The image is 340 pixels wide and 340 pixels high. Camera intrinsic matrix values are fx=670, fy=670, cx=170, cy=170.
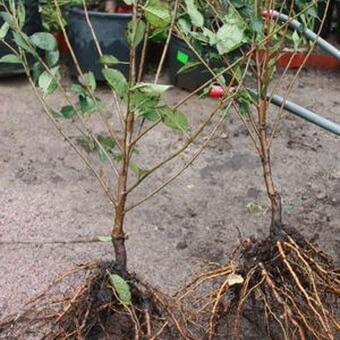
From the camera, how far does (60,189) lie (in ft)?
8.25

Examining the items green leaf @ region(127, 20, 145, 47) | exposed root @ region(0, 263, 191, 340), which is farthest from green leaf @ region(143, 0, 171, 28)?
exposed root @ region(0, 263, 191, 340)

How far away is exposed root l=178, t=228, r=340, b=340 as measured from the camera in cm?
162

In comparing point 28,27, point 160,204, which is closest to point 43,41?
point 160,204

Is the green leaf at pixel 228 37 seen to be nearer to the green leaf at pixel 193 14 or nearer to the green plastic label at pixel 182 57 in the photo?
the green leaf at pixel 193 14

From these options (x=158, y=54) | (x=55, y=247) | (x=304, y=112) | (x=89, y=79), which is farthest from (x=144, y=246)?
(x=158, y=54)

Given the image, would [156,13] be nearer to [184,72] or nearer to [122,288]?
[122,288]

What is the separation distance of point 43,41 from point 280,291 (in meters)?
0.81

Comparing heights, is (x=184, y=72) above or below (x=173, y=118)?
below

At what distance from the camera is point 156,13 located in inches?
48.6

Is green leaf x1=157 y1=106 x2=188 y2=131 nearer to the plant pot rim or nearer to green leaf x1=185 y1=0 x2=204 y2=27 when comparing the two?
green leaf x1=185 y1=0 x2=204 y2=27

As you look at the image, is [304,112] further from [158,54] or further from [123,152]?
[158,54]

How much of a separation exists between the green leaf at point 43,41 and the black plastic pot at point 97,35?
73.6 inches

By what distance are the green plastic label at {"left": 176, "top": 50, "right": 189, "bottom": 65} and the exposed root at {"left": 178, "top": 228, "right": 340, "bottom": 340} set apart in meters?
1.74

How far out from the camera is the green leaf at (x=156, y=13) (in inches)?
48.5
